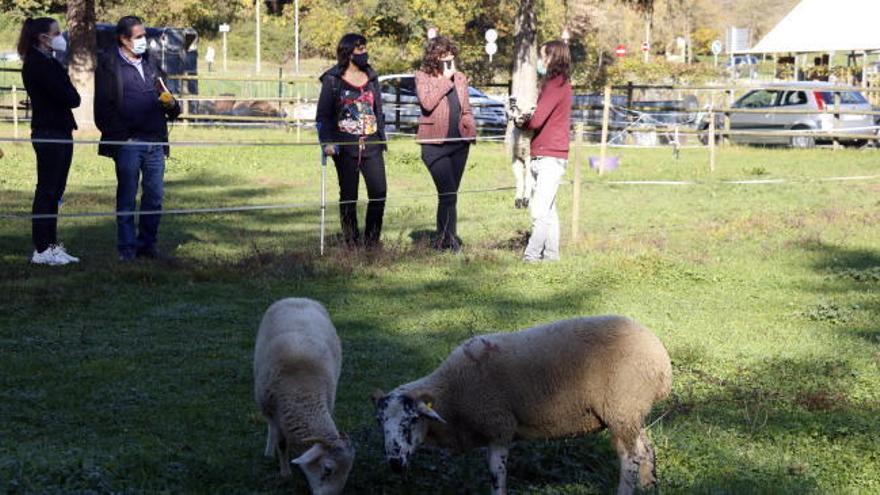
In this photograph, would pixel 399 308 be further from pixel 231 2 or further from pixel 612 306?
pixel 231 2

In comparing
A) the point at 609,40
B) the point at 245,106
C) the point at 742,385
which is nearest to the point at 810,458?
the point at 742,385

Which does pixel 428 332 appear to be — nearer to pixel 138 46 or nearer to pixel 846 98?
pixel 138 46

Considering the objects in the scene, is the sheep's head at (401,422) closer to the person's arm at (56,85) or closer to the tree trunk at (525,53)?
the person's arm at (56,85)

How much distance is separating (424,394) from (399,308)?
3.91m

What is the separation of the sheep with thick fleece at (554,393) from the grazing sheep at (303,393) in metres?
0.34

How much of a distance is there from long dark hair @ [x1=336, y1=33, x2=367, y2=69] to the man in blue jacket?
1594mm

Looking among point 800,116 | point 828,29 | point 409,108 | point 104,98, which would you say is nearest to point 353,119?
point 104,98

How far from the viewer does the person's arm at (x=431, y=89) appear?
11008 millimetres

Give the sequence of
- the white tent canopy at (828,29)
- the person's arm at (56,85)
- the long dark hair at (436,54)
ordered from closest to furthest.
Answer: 1. the person's arm at (56,85)
2. the long dark hair at (436,54)
3. the white tent canopy at (828,29)

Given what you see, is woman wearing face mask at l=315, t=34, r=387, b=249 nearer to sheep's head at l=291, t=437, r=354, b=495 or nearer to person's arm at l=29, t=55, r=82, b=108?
person's arm at l=29, t=55, r=82, b=108

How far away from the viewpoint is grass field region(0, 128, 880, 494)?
18.0 ft

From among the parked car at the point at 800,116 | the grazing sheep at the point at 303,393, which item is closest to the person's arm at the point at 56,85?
the grazing sheep at the point at 303,393

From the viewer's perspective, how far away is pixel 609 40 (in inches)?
2486

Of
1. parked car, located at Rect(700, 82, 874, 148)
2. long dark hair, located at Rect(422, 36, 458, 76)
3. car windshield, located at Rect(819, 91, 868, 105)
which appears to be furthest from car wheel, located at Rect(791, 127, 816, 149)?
long dark hair, located at Rect(422, 36, 458, 76)
